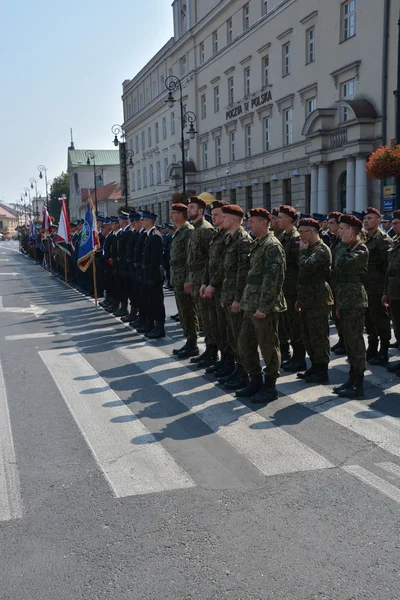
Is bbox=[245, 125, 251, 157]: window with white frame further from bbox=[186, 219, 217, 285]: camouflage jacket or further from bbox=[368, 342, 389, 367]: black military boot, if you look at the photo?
bbox=[368, 342, 389, 367]: black military boot

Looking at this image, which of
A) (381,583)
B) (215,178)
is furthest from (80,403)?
(215,178)

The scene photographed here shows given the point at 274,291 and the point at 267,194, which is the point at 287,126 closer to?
the point at 267,194

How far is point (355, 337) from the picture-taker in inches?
264

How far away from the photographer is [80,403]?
670 centimetres

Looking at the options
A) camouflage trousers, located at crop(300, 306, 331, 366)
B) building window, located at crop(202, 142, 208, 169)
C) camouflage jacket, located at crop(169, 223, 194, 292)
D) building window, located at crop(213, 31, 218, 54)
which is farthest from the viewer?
building window, located at crop(202, 142, 208, 169)

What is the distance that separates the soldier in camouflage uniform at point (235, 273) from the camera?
7.15 m

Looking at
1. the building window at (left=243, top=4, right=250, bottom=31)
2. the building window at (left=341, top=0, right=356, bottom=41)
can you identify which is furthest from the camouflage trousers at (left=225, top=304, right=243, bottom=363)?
the building window at (left=243, top=4, right=250, bottom=31)

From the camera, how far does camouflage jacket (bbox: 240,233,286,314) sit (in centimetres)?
640

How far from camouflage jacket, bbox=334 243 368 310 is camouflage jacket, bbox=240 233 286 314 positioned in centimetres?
71

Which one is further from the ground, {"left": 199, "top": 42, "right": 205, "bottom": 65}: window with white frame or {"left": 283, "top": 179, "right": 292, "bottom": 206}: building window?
{"left": 199, "top": 42, "right": 205, "bottom": 65}: window with white frame

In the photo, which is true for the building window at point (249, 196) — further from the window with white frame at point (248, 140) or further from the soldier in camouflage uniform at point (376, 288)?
the soldier in camouflage uniform at point (376, 288)

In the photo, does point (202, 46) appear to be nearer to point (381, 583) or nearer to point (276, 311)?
point (276, 311)

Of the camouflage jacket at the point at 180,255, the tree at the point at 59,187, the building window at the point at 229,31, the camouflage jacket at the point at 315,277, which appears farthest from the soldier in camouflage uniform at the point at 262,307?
the tree at the point at 59,187

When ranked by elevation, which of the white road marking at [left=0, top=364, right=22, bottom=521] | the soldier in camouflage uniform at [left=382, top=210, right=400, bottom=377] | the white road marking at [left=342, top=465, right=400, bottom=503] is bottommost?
the white road marking at [left=342, top=465, right=400, bottom=503]
